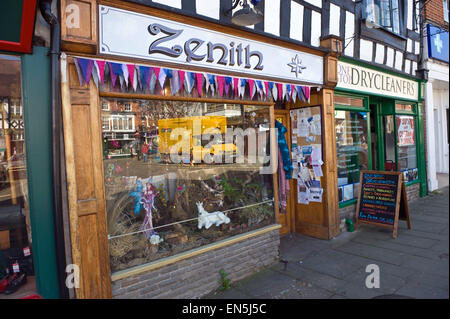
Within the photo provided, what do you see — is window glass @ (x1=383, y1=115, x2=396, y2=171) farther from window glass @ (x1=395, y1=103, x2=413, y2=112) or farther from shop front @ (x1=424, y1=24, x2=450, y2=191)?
shop front @ (x1=424, y1=24, x2=450, y2=191)

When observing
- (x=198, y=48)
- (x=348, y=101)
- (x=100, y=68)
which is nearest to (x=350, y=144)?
(x=348, y=101)

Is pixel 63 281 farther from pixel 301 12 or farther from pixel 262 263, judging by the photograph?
pixel 301 12

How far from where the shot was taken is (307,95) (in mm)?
5215

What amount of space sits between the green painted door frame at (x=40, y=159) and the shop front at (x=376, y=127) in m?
4.98

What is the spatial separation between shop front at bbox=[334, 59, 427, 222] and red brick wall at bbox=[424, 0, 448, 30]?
6.25ft

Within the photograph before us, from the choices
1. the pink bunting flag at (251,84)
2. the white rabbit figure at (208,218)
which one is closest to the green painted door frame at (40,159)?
the white rabbit figure at (208,218)

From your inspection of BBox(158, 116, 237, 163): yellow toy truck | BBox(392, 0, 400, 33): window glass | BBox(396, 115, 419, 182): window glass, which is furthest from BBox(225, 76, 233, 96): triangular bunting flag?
BBox(396, 115, 419, 182): window glass

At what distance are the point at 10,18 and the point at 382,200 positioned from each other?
20.5 ft

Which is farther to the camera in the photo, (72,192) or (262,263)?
(262,263)

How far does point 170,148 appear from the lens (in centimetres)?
397

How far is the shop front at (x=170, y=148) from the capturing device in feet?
9.96

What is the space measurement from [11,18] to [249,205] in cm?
362

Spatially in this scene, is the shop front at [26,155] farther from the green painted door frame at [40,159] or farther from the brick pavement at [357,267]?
the brick pavement at [357,267]

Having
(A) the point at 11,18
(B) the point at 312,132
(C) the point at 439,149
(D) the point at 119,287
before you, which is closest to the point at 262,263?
(D) the point at 119,287
